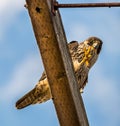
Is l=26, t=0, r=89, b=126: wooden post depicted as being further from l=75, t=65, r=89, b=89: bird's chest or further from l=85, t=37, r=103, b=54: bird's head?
l=85, t=37, r=103, b=54: bird's head

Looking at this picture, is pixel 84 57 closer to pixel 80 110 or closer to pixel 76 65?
pixel 76 65

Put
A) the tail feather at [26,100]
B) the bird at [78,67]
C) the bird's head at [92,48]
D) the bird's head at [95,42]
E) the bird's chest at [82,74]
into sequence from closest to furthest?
1. the tail feather at [26,100]
2. the bird at [78,67]
3. the bird's chest at [82,74]
4. the bird's head at [92,48]
5. the bird's head at [95,42]

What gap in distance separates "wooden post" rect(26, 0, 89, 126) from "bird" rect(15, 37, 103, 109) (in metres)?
2.77

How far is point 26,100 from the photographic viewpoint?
21.3 ft

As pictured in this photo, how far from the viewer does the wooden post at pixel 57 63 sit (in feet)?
11.5

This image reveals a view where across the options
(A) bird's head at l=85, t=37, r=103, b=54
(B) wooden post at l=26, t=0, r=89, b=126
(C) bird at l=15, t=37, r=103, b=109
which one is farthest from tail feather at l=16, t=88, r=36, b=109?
(B) wooden post at l=26, t=0, r=89, b=126

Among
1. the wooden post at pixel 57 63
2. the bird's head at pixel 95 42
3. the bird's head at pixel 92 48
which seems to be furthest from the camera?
the bird's head at pixel 95 42

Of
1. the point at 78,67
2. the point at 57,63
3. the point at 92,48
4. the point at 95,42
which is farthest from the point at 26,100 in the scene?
the point at 57,63

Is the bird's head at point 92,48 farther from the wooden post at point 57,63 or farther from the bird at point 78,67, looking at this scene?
the wooden post at point 57,63

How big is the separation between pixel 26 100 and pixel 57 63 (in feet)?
9.65

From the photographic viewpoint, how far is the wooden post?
3.51 metres

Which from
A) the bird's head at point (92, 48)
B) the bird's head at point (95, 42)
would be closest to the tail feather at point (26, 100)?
the bird's head at point (92, 48)

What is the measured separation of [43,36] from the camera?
12.0 ft

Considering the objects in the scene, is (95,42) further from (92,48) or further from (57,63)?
(57,63)
